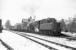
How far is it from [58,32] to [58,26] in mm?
1242

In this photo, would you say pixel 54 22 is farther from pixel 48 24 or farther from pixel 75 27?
pixel 75 27

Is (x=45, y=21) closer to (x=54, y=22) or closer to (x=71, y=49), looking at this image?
(x=54, y=22)

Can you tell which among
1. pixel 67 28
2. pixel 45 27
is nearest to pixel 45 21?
pixel 45 27

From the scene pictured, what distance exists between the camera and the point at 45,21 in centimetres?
1994

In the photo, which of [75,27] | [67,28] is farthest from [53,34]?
[67,28]

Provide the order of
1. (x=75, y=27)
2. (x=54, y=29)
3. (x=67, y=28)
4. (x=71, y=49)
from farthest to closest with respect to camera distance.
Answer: (x=67, y=28)
(x=75, y=27)
(x=54, y=29)
(x=71, y=49)

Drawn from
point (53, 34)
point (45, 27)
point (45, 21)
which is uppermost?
point (45, 21)

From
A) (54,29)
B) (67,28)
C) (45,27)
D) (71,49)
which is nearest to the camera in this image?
(71,49)

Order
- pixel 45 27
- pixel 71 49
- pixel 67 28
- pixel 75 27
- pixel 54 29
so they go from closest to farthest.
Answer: pixel 71 49, pixel 54 29, pixel 45 27, pixel 75 27, pixel 67 28

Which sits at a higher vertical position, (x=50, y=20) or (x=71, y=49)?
(x=50, y=20)

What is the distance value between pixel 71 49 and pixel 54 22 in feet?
38.1

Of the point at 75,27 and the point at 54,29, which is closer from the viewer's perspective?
the point at 54,29

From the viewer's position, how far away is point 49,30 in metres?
18.6

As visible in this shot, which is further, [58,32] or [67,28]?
[67,28]
